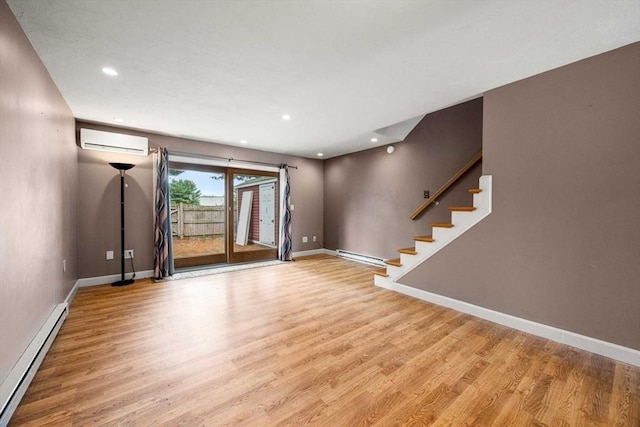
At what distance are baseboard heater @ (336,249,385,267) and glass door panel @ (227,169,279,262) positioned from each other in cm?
160

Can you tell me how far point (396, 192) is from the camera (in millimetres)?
4773

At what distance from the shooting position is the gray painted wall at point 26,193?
1.51 meters

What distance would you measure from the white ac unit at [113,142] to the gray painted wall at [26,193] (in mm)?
868

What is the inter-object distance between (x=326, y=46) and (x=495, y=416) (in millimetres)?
2792

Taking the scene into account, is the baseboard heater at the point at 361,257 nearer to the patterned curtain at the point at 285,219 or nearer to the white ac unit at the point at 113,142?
the patterned curtain at the point at 285,219

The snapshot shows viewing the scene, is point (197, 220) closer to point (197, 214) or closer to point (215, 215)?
point (197, 214)

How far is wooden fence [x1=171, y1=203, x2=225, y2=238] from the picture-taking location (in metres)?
4.79

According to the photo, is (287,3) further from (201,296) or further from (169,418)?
(201,296)

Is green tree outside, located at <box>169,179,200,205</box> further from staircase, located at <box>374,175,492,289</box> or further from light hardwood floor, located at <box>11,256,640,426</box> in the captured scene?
staircase, located at <box>374,175,492,289</box>

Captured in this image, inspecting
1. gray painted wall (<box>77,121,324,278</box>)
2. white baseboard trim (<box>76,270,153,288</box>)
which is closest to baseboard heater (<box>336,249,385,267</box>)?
gray painted wall (<box>77,121,324,278</box>)

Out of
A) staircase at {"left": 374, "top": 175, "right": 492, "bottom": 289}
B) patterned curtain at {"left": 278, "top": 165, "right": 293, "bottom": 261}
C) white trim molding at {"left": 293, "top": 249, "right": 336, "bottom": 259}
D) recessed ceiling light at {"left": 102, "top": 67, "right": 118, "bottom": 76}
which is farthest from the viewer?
white trim molding at {"left": 293, "top": 249, "right": 336, "bottom": 259}

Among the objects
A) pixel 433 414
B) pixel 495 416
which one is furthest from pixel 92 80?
pixel 495 416

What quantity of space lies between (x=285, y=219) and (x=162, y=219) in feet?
7.79

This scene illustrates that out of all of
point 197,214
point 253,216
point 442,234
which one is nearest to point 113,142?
point 197,214
